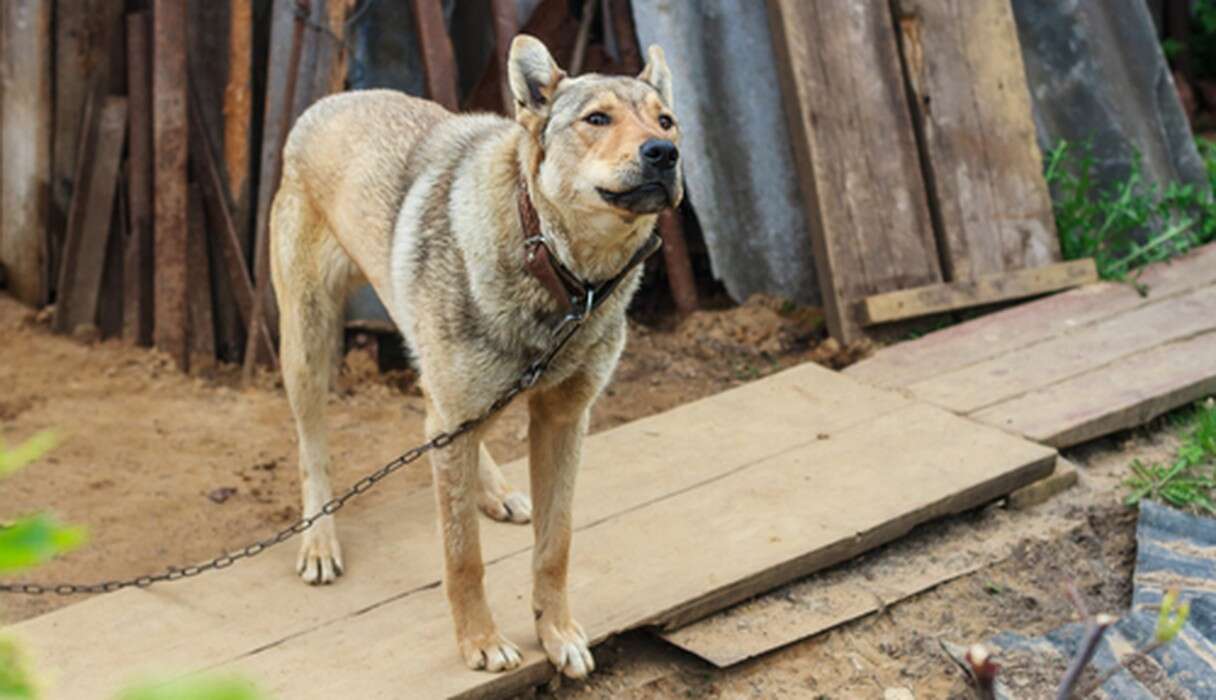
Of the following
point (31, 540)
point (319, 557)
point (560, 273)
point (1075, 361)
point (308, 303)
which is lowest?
point (1075, 361)

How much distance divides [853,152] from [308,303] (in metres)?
2.72

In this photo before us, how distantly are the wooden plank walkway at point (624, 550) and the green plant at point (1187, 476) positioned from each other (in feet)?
1.23

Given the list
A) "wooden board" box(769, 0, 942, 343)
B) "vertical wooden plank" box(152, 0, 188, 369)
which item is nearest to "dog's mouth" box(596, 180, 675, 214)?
"wooden board" box(769, 0, 942, 343)

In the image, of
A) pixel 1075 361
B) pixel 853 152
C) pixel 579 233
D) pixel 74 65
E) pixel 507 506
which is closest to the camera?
pixel 579 233

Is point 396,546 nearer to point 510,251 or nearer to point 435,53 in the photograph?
point 510,251

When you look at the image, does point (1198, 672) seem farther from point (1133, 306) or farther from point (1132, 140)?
point (1132, 140)

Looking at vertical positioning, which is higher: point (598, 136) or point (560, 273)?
point (598, 136)

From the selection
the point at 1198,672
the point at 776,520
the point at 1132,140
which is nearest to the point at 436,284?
the point at 776,520

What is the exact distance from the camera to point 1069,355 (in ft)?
18.9

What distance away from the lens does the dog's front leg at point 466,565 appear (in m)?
3.78

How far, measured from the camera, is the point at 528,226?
3543 millimetres

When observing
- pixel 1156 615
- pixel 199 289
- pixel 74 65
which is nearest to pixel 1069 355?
pixel 1156 615

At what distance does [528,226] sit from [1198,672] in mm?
2261

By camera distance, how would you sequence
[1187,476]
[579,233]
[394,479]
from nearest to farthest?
1. [579,233]
2. [1187,476]
3. [394,479]
